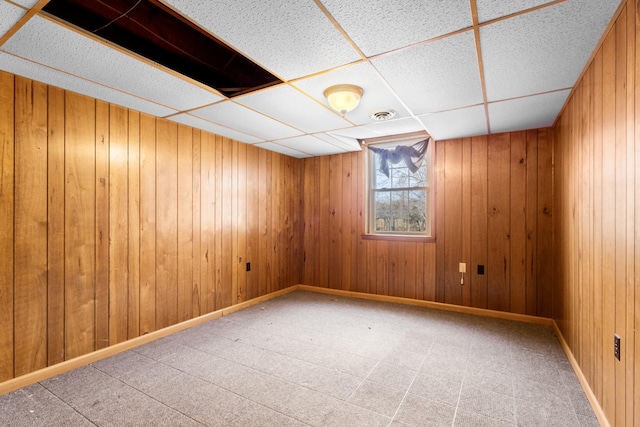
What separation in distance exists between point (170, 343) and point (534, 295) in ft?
12.6

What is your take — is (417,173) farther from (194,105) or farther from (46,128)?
(46,128)

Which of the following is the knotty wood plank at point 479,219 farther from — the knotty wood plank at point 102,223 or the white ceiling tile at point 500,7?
the knotty wood plank at point 102,223

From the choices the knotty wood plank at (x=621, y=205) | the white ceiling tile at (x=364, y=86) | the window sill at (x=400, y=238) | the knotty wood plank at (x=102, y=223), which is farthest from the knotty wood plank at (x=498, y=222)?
the knotty wood plank at (x=102, y=223)

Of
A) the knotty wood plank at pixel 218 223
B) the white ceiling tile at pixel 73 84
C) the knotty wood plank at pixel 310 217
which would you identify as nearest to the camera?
the white ceiling tile at pixel 73 84

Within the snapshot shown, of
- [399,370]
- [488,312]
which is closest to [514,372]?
[399,370]

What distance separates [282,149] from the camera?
4.51 m

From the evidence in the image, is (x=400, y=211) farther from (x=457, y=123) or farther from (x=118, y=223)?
(x=118, y=223)

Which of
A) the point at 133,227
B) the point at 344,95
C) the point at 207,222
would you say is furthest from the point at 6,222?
the point at 344,95

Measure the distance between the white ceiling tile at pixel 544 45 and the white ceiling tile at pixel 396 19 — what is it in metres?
0.24

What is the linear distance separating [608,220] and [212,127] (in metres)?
3.40

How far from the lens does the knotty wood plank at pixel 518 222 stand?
3521 millimetres

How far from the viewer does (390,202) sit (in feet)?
14.6

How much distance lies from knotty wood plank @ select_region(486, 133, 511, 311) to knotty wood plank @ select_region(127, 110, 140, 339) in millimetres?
3814

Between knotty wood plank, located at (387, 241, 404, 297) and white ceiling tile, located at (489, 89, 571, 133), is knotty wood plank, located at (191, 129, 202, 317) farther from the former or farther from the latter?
white ceiling tile, located at (489, 89, 571, 133)
